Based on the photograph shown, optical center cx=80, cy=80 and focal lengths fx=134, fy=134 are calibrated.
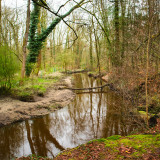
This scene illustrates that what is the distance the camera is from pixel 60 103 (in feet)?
30.0

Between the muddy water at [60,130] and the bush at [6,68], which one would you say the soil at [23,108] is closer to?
the muddy water at [60,130]

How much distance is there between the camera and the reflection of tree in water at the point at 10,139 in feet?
14.1

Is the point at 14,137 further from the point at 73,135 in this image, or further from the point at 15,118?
the point at 73,135

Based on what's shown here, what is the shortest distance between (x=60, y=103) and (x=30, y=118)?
2.53 meters

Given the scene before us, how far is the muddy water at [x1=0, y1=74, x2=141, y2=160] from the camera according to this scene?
453 cm

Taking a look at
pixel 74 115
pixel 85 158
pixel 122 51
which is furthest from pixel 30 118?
pixel 122 51

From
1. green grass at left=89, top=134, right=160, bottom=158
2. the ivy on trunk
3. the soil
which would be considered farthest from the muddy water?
the ivy on trunk

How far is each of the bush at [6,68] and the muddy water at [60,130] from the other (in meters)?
3.29

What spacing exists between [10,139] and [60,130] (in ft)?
6.37

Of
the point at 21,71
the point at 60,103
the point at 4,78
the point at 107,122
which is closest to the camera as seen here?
the point at 107,122

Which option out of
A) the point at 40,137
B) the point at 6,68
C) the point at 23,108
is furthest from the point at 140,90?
the point at 6,68

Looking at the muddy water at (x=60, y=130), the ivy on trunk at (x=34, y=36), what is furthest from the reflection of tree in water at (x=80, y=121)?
the ivy on trunk at (x=34, y=36)

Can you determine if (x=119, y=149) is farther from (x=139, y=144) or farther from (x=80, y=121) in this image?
(x=80, y=121)

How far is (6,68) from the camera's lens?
8016 mm
